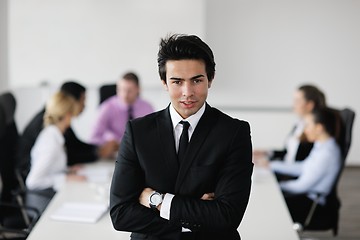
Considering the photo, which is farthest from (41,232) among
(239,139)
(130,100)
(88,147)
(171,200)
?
(130,100)

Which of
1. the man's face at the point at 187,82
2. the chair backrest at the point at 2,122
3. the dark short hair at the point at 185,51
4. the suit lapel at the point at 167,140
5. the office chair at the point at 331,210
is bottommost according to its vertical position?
the office chair at the point at 331,210

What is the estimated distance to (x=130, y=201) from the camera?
206 cm

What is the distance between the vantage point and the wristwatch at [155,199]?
197 cm

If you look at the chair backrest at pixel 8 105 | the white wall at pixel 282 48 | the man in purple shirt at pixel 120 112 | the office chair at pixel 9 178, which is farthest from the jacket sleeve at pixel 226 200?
the white wall at pixel 282 48

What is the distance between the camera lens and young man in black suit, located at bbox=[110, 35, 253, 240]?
191 cm

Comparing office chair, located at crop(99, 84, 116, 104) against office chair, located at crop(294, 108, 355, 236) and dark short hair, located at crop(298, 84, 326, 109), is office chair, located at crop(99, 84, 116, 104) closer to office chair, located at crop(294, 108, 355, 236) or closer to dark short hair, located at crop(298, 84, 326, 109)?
dark short hair, located at crop(298, 84, 326, 109)

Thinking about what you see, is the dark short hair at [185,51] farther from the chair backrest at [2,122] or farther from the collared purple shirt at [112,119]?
the collared purple shirt at [112,119]

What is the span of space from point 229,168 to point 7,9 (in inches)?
193

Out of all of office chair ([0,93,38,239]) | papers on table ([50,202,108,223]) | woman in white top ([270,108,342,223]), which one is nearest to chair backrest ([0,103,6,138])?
office chair ([0,93,38,239])

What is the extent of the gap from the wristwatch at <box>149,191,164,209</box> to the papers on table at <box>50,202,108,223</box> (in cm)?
96

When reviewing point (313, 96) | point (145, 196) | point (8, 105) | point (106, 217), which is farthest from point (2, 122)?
point (313, 96)

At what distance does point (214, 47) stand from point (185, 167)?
4298 millimetres

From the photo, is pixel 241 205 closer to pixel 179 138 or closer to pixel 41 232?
pixel 179 138

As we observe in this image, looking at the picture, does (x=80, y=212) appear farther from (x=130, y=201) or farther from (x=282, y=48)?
(x=282, y=48)
